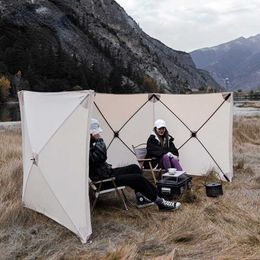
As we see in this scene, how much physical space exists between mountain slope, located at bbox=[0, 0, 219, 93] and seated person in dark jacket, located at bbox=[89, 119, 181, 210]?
74126 millimetres

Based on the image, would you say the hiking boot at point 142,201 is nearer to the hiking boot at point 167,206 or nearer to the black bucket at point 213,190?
the hiking boot at point 167,206

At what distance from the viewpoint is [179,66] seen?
6457 inches

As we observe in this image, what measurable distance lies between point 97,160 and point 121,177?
372mm

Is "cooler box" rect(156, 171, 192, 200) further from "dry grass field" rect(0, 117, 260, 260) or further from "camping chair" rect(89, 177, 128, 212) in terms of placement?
"camping chair" rect(89, 177, 128, 212)

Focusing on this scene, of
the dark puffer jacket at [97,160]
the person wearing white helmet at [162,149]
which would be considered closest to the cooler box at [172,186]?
the person wearing white helmet at [162,149]

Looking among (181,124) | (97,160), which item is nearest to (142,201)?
(97,160)

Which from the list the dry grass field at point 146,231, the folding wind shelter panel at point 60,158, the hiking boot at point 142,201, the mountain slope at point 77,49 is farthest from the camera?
the mountain slope at point 77,49

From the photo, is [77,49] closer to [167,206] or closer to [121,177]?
[121,177]

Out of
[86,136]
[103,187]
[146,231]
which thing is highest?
[86,136]

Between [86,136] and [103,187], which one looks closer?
[86,136]

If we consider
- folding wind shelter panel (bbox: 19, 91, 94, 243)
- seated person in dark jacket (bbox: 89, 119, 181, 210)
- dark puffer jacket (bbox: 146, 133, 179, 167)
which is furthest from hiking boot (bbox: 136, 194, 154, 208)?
dark puffer jacket (bbox: 146, 133, 179, 167)

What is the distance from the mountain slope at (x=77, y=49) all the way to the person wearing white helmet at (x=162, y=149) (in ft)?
237

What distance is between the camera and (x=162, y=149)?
7984mm

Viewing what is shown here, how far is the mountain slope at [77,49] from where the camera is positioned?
285ft
